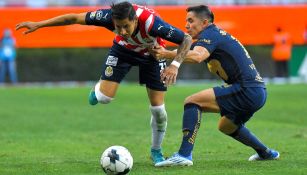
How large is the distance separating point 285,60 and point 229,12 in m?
3.72

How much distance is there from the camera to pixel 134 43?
10539mm

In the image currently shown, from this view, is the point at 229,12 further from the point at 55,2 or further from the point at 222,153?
the point at 222,153

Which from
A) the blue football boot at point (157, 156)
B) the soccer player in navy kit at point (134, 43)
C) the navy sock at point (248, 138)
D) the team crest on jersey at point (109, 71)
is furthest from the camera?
the team crest on jersey at point (109, 71)

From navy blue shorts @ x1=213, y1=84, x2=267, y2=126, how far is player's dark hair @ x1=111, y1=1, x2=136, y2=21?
152 cm

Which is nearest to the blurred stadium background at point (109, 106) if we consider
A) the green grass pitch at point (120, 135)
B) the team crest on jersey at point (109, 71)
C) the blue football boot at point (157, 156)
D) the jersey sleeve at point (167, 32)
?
the green grass pitch at point (120, 135)

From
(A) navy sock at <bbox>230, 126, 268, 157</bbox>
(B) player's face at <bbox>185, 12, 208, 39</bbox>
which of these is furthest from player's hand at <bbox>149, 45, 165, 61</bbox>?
(A) navy sock at <bbox>230, 126, 268, 157</bbox>

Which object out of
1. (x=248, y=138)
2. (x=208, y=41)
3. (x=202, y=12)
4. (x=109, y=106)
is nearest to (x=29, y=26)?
(x=202, y=12)

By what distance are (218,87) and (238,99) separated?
0.31 m

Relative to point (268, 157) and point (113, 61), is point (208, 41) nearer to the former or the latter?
point (113, 61)

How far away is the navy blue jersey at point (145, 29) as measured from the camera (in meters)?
9.86

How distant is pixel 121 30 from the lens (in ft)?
32.1

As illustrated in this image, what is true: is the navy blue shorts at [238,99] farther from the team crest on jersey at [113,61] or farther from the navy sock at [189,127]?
the team crest on jersey at [113,61]

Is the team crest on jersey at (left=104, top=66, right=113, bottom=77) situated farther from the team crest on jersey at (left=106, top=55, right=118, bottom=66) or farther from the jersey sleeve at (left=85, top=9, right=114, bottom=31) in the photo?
the jersey sleeve at (left=85, top=9, right=114, bottom=31)

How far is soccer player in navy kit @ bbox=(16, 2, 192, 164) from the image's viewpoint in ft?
32.1
